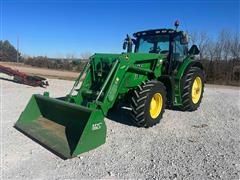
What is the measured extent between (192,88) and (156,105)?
6.70 ft

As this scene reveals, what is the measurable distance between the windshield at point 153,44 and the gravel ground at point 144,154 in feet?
6.93

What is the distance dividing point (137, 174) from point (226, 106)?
6447mm

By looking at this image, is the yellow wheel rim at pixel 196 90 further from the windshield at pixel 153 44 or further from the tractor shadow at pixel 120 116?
the tractor shadow at pixel 120 116

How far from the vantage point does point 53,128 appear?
6.07 meters

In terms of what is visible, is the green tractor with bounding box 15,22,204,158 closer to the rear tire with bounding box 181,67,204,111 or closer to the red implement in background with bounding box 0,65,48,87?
the rear tire with bounding box 181,67,204,111

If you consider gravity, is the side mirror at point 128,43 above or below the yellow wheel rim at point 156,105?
above

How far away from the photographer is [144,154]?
17.0 feet

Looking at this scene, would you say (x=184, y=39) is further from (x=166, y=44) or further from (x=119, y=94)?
(x=119, y=94)

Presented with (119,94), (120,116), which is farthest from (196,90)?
(119,94)

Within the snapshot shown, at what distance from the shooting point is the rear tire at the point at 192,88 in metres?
8.12

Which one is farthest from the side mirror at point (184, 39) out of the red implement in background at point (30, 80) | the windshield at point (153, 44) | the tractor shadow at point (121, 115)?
the red implement in background at point (30, 80)

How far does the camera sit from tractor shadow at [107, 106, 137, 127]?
24.2 ft

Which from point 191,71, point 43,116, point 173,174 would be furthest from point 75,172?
point 191,71

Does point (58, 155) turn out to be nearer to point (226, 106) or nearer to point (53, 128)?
point (53, 128)
